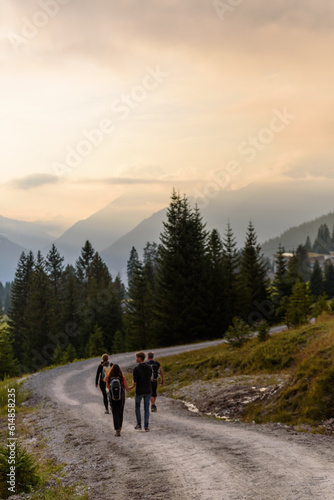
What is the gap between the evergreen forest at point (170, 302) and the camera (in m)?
47.1

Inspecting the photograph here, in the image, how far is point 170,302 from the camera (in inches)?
1880

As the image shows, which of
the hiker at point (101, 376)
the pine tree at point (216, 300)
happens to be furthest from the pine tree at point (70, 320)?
the hiker at point (101, 376)

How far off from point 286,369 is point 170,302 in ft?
97.6

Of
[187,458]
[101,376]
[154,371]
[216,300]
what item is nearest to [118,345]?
[216,300]

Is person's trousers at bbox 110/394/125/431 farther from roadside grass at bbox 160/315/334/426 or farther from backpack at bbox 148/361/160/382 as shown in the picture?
roadside grass at bbox 160/315/334/426

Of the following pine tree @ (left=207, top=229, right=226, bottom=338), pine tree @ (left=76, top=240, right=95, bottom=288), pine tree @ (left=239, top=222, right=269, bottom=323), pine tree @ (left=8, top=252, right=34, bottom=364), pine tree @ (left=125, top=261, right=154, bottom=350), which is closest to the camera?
pine tree @ (left=207, top=229, right=226, bottom=338)

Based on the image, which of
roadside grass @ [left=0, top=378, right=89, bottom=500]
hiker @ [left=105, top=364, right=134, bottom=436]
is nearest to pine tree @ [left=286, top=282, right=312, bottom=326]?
hiker @ [left=105, top=364, right=134, bottom=436]

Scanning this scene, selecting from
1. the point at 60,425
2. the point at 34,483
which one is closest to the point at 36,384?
the point at 60,425

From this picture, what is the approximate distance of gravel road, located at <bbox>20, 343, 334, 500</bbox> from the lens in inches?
298

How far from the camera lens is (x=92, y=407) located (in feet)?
60.4

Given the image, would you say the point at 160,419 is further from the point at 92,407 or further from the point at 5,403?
the point at 5,403

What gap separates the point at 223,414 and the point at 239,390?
1480mm

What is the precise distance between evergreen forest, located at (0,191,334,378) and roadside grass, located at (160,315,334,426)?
6.34 meters

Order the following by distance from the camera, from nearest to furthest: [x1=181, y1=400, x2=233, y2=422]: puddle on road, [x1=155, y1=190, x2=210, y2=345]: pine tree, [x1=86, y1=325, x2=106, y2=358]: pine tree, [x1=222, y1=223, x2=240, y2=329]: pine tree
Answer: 1. [x1=181, y1=400, x2=233, y2=422]: puddle on road
2. [x1=155, y1=190, x2=210, y2=345]: pine tree
3. [x1=222, y1=223, x2=240, y2=329]: pine tree
4. [x1=86, y1=325, x2=106, y2=358]: pine tree
